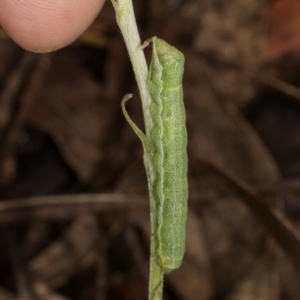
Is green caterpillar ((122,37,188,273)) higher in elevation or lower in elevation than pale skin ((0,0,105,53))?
lower

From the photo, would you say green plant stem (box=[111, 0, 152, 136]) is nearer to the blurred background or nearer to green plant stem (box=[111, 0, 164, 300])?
green plant stem (box=[111, 0, 164, 300])

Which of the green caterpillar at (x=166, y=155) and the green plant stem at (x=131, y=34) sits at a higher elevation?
the green plant stem at (x=131, y=34)

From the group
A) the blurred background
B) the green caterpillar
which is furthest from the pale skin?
the blurred background

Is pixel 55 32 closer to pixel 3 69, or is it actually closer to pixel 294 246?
pixel 3 69

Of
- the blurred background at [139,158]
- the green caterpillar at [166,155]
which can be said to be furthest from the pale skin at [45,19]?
the blurred background at [139,158]

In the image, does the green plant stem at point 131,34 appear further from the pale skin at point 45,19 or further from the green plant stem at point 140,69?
the pale skin at point 45,19

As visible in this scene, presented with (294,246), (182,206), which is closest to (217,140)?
(294,246)

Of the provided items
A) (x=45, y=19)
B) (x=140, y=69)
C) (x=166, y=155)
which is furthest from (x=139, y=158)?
(x=140, y=69)
